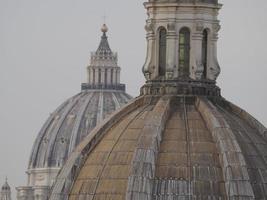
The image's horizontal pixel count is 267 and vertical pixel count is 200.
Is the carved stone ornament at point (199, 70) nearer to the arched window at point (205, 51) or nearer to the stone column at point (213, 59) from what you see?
the arched window at point (205, 51)

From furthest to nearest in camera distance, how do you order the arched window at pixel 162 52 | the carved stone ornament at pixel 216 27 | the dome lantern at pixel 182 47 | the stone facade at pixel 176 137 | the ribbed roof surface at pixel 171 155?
the arched window at pixel 162 52, the carved stone ornament at pixel 216 27, the dome lantern at pixel 182 47, the stone facade at pixel 176 137, the ribbed roof surface at pixel 171 155

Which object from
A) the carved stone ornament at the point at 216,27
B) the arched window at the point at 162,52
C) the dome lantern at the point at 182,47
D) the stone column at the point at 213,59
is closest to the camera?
the dome lantern at the point at 182,47

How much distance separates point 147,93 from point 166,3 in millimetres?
3347

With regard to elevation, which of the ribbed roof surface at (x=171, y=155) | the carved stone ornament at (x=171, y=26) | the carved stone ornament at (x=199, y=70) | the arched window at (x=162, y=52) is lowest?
the ribbed roof surface at (x=171, y=155)

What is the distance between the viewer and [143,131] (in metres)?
76.1

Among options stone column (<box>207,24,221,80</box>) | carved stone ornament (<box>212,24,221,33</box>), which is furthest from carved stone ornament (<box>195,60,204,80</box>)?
carved stone ornament (<box>212,24,221,33</box>)

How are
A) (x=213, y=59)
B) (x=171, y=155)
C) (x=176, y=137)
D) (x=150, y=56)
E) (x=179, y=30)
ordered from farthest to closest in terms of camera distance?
1. (x=150, y=56)
2. (x=213, y=59)
3. (x=179, y=30)
4. (x=176, y=137)
5. (x=171, y=155)

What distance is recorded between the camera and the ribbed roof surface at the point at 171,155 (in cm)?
7419

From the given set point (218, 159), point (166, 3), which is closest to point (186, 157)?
point (218, 159)

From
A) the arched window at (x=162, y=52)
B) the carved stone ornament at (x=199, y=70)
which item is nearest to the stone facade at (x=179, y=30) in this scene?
the carved stone ornament at (x=199, y=70)

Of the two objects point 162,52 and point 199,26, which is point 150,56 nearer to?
point 162,52

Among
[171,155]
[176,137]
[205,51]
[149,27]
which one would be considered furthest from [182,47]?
[171,155]

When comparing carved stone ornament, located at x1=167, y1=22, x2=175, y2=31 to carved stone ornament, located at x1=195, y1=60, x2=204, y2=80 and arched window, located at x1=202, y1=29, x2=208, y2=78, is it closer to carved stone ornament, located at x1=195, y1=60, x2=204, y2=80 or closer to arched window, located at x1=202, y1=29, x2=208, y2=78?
arched window, located at x1=202, y1=29, x2=208, y2=78

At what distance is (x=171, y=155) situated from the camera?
247 ft
